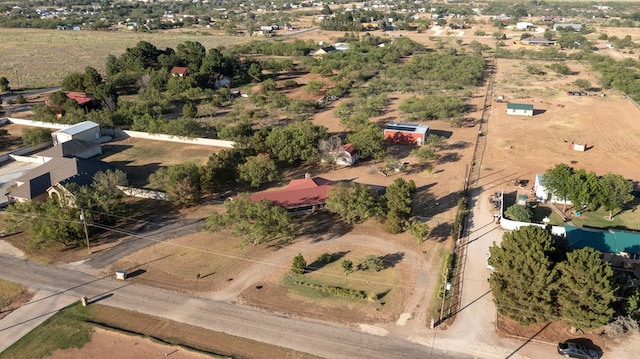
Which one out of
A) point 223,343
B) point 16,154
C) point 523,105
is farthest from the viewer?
A: point 523,105

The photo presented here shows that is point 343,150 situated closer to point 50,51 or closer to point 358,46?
point 358,46

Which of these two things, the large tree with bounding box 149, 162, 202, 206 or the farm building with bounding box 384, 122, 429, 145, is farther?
the farm building with bounding box 384, 122, 429, 145

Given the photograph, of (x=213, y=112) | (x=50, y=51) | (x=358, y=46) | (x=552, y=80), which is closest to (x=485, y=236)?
(x=213, y=112)

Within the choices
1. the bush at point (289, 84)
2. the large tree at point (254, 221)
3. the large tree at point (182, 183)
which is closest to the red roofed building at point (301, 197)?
the large tree at point (254, 221)

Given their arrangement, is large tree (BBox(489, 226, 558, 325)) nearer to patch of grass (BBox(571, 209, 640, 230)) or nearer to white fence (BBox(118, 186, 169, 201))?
patch of grass (BBox(571, 209, 640, 230))

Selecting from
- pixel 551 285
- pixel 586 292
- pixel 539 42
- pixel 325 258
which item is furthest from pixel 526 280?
pixel 539 42

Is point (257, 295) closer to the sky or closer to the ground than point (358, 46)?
closer to the ground

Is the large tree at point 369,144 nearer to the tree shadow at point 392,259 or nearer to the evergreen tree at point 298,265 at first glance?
the tree shadow at point 392,259

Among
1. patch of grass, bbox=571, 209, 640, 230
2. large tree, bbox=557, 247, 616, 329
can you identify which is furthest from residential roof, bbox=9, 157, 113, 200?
patch of grass, bbox=571, 209, 640, 230
